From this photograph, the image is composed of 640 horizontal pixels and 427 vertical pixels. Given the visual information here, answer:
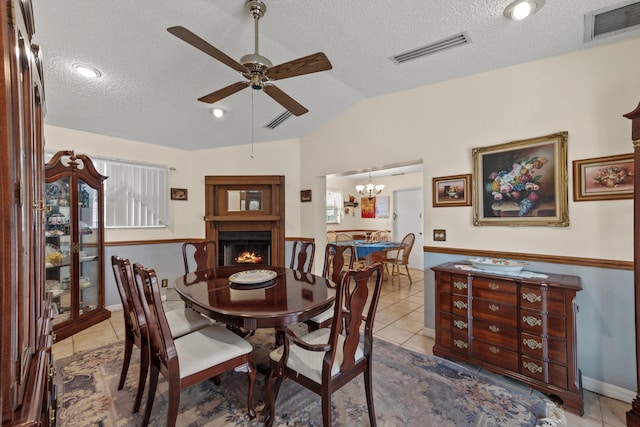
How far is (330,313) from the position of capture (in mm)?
2250

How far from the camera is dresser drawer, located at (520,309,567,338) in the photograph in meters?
1.86

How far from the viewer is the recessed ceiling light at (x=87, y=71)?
230cm

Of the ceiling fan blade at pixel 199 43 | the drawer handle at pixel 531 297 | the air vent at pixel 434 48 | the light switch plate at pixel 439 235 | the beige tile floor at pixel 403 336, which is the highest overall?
the air vent at pixel 434 48

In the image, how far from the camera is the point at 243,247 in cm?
450

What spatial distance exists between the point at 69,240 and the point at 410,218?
20.0ft

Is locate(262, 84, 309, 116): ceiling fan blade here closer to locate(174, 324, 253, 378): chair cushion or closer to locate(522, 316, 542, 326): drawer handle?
locate(174, 324, 253, 378): chair cushion

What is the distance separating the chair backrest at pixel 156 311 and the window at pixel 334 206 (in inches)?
221

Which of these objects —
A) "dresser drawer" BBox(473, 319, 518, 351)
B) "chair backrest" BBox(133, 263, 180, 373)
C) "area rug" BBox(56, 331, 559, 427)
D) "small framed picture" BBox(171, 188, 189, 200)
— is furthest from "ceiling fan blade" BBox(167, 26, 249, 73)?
"small framed picture" BBox(171, 188, 189, 200)

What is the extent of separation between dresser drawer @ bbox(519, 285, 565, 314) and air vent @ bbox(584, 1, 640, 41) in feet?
6.05

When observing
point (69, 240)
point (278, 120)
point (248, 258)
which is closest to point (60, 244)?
point (69, 240)

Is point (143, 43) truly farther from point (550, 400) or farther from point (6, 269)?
point (550, 400)

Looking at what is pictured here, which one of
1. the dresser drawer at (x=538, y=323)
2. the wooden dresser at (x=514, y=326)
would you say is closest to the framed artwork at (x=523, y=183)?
the wooden dresser at (x=514, y=326)

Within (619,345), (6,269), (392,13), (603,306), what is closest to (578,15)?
(392,13)

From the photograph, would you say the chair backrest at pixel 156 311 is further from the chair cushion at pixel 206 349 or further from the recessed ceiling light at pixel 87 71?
the recessed ceiling light at pixel 87 71
